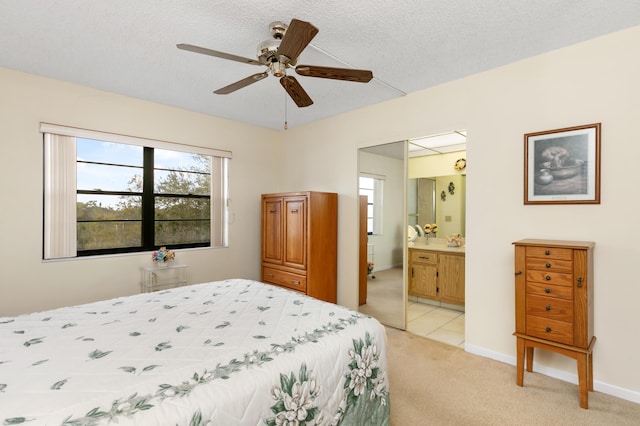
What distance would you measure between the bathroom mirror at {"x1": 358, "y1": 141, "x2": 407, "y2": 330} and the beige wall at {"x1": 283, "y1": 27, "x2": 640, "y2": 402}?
10.5 inches

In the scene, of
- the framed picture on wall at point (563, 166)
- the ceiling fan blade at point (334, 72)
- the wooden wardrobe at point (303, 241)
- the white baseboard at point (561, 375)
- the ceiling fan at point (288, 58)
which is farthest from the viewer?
the wooden wardrobe at point (303, 241)

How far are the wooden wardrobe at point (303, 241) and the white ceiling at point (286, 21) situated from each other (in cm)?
139

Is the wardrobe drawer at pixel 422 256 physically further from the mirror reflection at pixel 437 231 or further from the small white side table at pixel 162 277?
the small white side table at pixel 162 277

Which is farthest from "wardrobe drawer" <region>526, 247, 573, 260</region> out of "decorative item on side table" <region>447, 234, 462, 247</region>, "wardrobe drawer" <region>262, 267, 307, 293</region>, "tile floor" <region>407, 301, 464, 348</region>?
"wardrobe drawer" <region>262, 267, 307, 293</region>

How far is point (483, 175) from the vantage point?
289cm

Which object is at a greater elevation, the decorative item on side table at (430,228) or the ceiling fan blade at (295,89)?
the ceiling fan blade at (295,89)

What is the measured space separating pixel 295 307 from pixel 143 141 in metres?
2.76

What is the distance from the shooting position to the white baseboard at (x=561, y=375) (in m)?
2.20

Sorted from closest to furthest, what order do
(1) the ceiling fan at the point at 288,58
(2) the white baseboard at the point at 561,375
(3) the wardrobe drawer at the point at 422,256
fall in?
(1) the ceiling fan at the point at 288,58 < (2) the white baseboard at the point at 561,375 < (3) the wardrobe drawer at the point at 422,256

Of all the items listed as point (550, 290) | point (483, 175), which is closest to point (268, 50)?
point (483, 175)

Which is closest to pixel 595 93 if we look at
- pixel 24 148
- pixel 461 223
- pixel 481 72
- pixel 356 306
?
pixel 481 72

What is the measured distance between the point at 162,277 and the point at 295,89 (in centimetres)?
278

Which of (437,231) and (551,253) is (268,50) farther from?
(437,231)

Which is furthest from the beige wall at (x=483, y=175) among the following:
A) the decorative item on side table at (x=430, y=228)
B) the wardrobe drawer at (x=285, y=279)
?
the decorative item on side table at (x=430, y=228)
